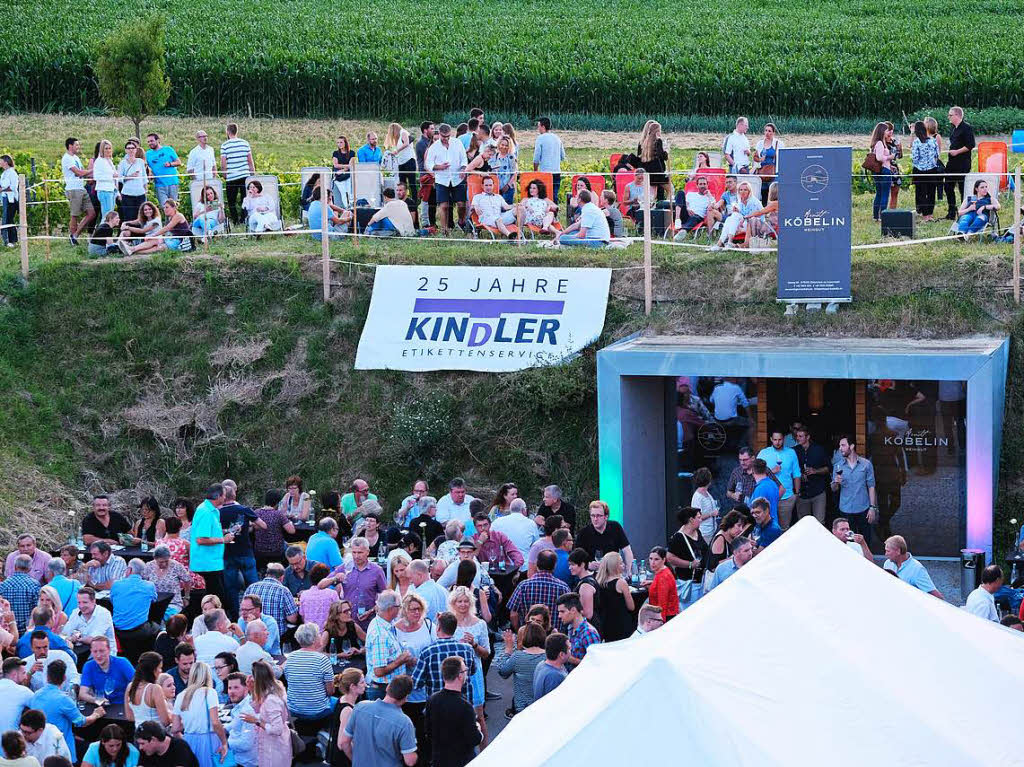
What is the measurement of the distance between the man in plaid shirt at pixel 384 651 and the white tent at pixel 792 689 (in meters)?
2.49

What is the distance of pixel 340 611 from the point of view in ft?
42.9

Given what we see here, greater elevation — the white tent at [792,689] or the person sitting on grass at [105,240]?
the person sitting on grass at [105,240]

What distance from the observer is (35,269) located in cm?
2200

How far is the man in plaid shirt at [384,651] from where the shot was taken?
11633mm

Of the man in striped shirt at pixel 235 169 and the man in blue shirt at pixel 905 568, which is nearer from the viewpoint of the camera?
the man in blue shirt at pixel 905 568

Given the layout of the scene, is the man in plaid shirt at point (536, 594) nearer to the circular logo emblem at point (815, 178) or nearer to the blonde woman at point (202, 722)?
the blonde woman at point (202, 722)

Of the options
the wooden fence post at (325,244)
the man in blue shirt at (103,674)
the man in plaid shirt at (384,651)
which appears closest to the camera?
the man in plaid shirt at (384,651)

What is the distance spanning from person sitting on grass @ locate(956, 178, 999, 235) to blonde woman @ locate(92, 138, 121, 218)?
11.6 meters

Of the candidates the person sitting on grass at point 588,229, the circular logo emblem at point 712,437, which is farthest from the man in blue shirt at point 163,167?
the circular logo emblem at point 712,437

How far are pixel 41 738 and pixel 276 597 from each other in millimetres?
2963

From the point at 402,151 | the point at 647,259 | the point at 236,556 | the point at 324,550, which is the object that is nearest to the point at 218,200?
the point at 402,151

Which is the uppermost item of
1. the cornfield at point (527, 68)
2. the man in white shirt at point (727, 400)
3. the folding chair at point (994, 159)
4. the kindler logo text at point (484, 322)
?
the cornfield at point (527, 68)

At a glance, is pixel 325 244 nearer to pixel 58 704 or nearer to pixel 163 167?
pixel 163 167

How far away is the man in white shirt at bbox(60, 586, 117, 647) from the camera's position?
1305 cm
